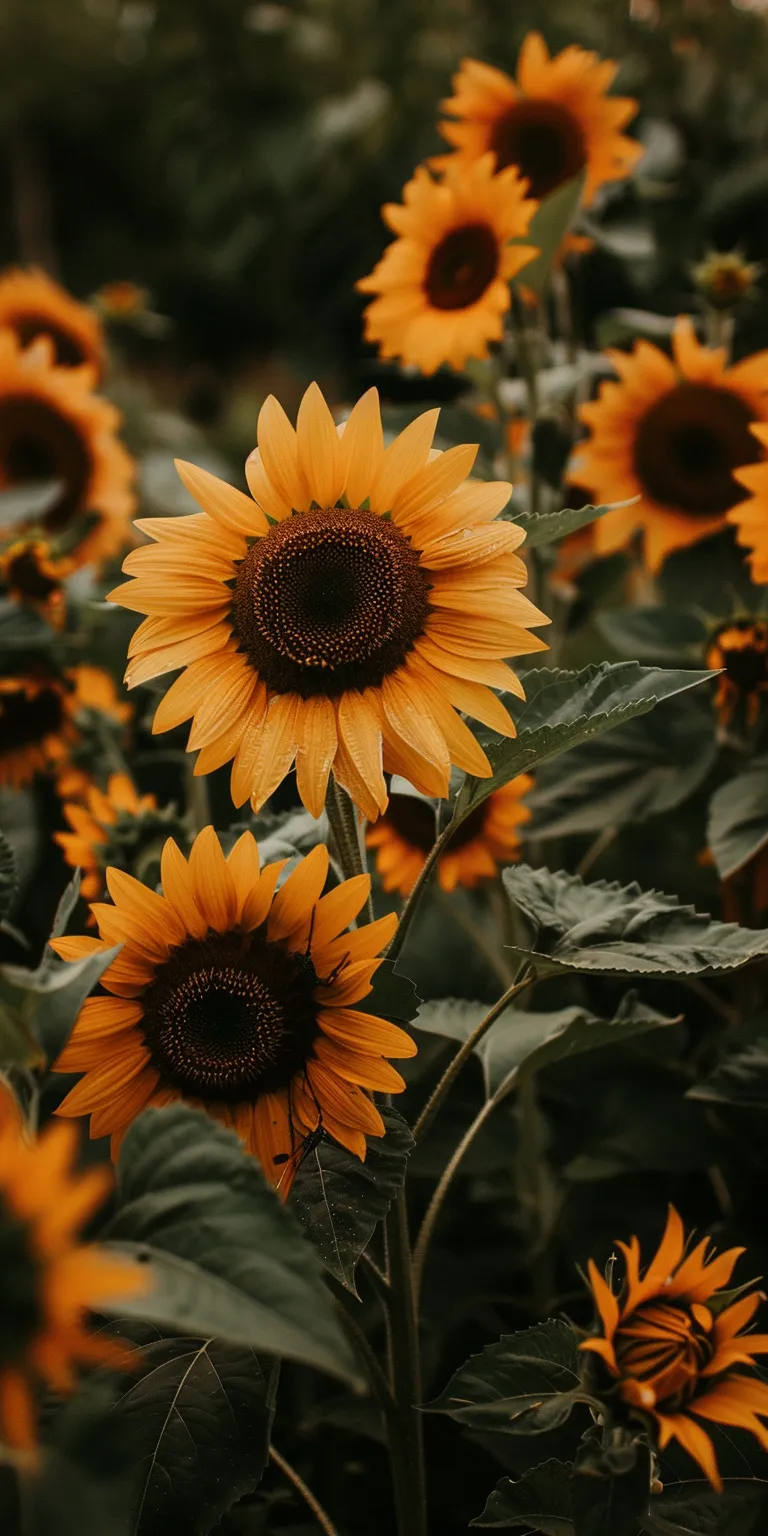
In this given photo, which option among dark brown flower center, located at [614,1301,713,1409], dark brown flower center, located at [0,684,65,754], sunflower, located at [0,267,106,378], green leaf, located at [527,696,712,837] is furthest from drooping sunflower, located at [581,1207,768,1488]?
sunflower, located at [0,267,106,378]

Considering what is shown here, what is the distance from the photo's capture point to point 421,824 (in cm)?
72

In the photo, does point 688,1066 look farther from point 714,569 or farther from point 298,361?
point 298,361

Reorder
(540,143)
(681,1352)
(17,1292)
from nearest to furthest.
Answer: (17,1292), (681,1352), (540,143)

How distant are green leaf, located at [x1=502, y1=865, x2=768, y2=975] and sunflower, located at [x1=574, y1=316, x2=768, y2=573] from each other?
0.37 m

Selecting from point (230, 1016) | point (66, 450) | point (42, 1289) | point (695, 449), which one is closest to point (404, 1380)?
point (230, 1016)

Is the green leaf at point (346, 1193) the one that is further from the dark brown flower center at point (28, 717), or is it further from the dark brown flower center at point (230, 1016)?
the dark brown flower center at point (28, 717)

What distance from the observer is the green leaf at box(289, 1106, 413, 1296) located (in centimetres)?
42

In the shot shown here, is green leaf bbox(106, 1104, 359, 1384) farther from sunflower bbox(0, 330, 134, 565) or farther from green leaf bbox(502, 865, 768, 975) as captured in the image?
sunflower bbox(0, 330, 134, 565)

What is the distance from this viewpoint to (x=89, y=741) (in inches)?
32.1

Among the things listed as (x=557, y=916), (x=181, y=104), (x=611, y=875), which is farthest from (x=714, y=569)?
(x=181, y=104)

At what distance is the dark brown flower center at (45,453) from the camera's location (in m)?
1.01

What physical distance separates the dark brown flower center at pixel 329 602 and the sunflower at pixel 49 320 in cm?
85

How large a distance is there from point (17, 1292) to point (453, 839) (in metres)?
0.49

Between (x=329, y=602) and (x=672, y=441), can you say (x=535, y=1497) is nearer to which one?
(x=329, y=602)
